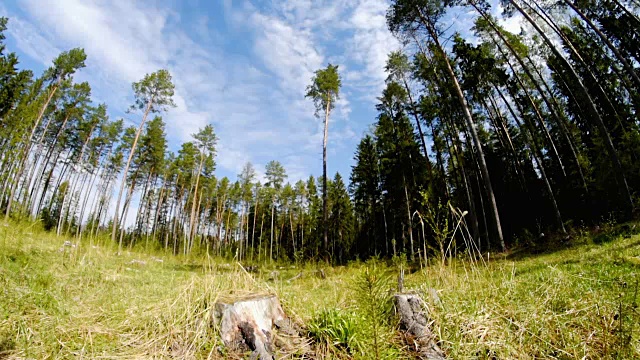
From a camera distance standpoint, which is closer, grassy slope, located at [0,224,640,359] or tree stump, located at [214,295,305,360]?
grassy slope, located at [0,224,640,359]

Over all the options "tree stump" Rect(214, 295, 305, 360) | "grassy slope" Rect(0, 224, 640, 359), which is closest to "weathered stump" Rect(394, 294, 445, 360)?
"grassy slope" Rect(0, 224, 640, 359)

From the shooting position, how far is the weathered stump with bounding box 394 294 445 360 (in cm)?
206

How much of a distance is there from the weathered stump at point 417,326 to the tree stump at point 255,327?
85 centimetres

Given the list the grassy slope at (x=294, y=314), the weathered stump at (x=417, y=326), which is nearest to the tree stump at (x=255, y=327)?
the grassy slope at (x=294, y=314)

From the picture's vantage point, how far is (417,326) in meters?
2.25

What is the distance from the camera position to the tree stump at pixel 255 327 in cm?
205

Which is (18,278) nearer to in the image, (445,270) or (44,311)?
(44,311)

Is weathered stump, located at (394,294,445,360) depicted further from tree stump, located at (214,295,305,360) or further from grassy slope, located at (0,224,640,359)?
tree stump, located at (214,295,305,360)

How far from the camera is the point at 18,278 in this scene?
11.0 feet

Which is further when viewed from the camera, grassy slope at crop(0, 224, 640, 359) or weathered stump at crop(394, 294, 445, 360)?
weathered stump at crop(394, 294, 445, 360)

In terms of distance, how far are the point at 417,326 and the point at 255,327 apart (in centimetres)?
129

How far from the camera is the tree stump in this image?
6.72ft

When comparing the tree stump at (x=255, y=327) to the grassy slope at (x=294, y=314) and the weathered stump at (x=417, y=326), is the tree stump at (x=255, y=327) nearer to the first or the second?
the grassy slope at (x=294, y=314)

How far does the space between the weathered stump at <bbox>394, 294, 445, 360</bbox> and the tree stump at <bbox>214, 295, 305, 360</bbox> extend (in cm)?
85
